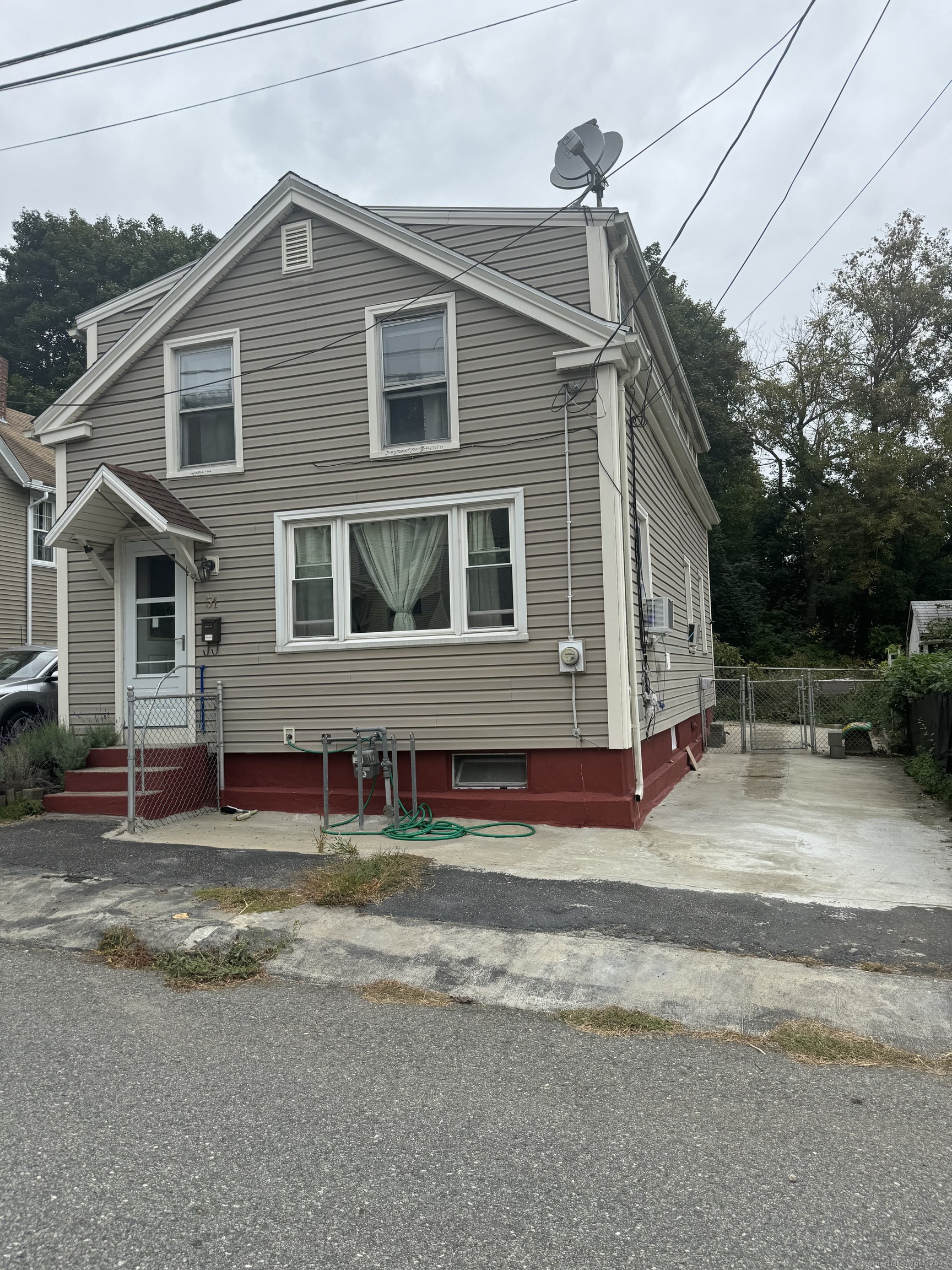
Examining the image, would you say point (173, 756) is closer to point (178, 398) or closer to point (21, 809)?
point (21, 809)

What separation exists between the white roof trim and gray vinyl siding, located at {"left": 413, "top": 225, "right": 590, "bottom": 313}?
3243mm

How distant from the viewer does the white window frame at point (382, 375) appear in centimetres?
864

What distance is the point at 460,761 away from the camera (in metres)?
8.60

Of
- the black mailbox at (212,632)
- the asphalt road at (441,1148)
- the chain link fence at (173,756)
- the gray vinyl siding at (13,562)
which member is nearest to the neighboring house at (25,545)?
the gray vinyl siding at (13,562)

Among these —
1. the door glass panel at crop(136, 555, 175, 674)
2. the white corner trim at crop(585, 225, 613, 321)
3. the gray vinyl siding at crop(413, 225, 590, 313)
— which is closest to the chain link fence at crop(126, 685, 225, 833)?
the door glass panel at crop(136, 555, 175, 674)

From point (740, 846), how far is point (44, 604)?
17.2m

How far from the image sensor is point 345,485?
29.4ft

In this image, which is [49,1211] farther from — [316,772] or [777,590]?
[777,590]

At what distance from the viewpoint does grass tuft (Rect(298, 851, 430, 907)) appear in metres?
5.45

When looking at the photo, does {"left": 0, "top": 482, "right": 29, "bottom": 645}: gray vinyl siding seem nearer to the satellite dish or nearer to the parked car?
the parked car

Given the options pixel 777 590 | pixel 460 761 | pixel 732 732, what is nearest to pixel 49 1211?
pixel 460 761

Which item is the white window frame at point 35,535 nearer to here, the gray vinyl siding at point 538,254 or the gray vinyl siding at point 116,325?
the gray vinyl siding at point 116,325

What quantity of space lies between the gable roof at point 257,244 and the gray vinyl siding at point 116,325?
310 millimetres

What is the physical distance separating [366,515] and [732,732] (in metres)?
13.9
